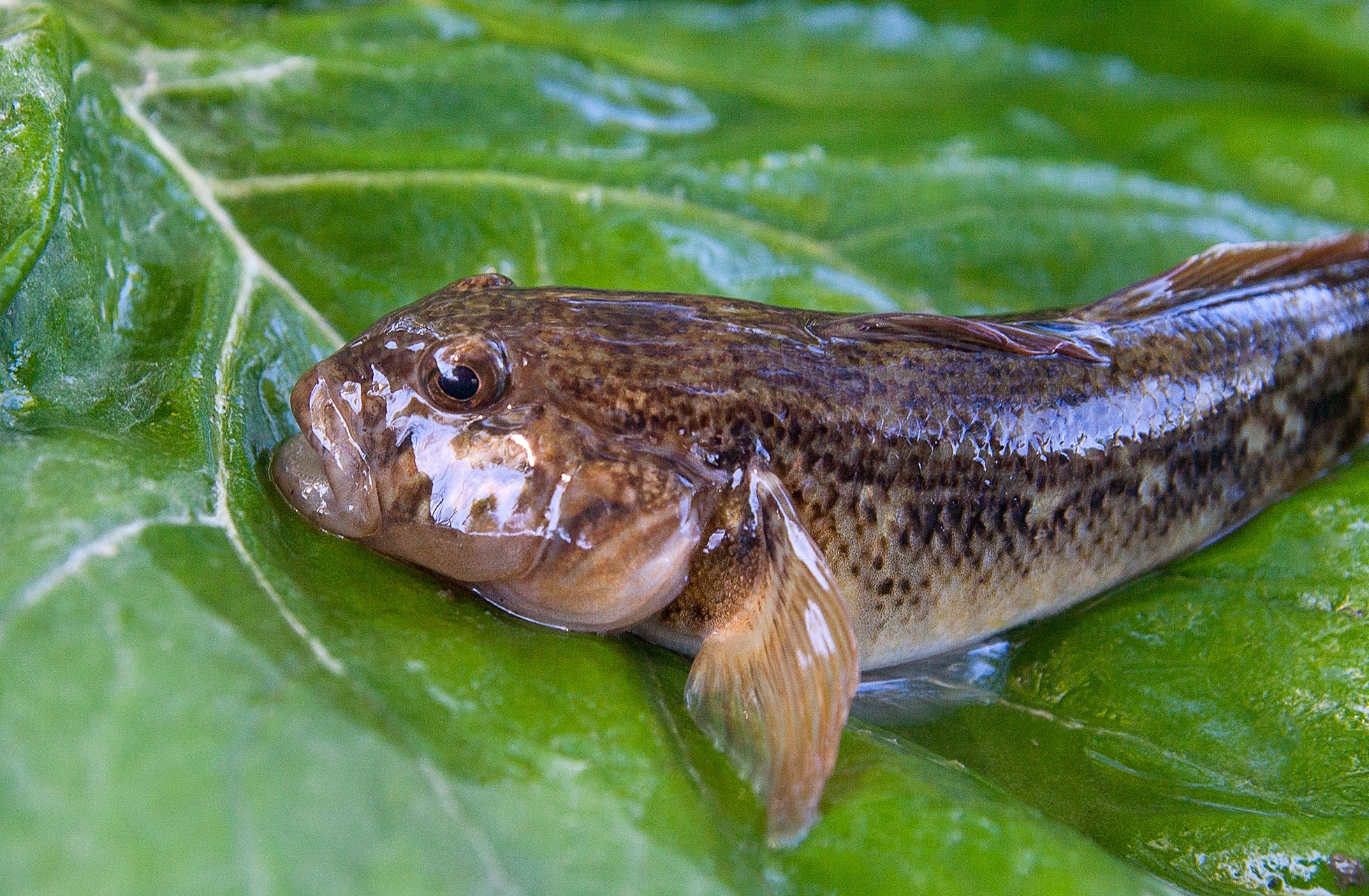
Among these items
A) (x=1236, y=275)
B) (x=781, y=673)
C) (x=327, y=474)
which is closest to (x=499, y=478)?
(x=327, y=474)

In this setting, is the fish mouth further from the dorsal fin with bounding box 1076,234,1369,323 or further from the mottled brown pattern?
the dorsal fin with bounding box 1076,234,1369,323

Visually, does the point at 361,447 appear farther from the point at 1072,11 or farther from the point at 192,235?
the point at 1072,11

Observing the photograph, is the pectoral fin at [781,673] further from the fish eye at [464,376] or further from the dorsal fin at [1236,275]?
the dorsal fin at [1236,275]

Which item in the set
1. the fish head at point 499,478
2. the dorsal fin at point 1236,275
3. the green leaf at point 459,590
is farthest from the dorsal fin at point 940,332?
the green leaf at point 459,590

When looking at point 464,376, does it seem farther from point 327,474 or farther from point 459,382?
point 327,474

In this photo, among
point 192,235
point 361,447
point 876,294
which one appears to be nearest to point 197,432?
point 361,447
